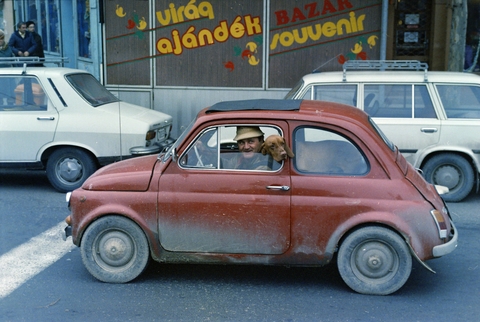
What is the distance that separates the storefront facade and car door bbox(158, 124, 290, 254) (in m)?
7.67

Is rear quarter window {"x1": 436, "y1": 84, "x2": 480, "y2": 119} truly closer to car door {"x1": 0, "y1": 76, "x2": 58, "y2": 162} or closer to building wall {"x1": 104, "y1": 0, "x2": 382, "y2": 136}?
building wall {"x1": 104, "y1": 0, "x2": 382, "y2": 136}

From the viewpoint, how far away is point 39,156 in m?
9.06

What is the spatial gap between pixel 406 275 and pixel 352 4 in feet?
27.3

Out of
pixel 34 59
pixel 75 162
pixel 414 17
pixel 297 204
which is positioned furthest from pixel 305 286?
pixel 414 17

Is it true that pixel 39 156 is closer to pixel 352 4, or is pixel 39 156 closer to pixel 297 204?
pixel 297 204

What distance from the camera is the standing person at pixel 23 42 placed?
44.8ft

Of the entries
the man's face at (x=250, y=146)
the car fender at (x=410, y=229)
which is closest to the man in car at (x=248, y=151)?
the man's face at (x=250, y=146)

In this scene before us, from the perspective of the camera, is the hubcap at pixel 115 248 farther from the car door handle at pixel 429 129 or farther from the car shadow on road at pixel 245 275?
the car door handle at pixel 429 129

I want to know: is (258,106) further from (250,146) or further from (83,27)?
(83,27)

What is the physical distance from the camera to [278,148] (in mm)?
5406

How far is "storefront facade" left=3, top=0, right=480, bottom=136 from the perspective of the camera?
12.8 metres

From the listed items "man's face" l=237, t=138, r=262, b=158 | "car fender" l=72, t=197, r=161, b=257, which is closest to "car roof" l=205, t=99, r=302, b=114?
"man's face" l=237, t=138, r=262, b=158

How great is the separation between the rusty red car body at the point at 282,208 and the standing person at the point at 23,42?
8.85 meters

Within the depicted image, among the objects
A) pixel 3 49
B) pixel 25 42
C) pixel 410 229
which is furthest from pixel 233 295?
pixel 25 42
